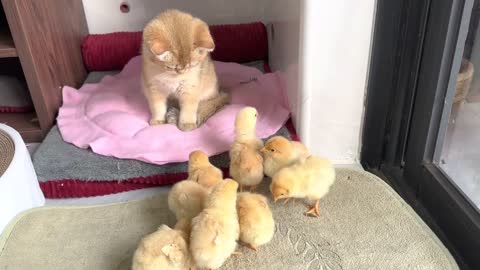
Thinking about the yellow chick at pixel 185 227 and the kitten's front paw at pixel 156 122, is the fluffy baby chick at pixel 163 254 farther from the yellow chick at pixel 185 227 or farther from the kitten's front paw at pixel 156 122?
the kitten's front paw at pixel 156 122

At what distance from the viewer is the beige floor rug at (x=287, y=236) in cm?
85

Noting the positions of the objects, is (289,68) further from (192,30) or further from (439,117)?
(439,117)

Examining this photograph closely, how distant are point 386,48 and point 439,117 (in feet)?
0.64

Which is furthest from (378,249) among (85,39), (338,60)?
(85,39)

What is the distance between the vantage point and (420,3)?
3.16 feet

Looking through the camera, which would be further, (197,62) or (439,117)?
(197,62)

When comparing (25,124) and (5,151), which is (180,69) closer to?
(5,151)

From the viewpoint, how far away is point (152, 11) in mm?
1626

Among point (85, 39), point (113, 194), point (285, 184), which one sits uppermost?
point (85, 39)

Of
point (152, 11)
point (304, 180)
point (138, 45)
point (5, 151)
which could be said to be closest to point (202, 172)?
point (304, 180)

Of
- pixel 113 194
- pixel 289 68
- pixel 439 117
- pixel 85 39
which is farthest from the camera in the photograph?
pixel 85 39

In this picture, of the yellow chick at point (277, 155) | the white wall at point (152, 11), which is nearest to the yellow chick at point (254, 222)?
the yellow chick at point (277, 155)

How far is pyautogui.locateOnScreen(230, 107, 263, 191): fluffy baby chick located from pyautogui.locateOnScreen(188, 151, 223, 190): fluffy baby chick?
45 millimetres

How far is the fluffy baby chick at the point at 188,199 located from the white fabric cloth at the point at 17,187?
330 mm
